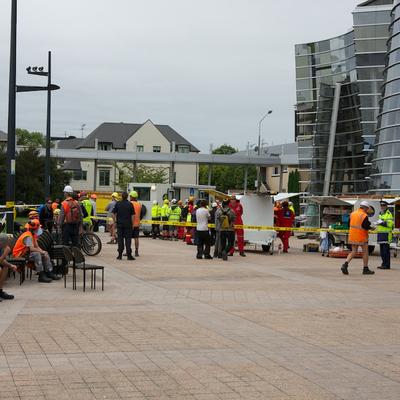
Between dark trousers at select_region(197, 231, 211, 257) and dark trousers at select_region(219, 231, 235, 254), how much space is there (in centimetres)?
48

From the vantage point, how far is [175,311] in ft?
33.7

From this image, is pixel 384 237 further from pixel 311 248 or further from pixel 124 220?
pixel 124 220

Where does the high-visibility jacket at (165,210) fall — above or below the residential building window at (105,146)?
below

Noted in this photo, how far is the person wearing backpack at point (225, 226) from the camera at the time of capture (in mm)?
20266

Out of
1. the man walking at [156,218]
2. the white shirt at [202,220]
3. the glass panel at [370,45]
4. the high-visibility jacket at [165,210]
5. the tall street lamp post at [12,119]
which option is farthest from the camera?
the glass panel at [370,45]

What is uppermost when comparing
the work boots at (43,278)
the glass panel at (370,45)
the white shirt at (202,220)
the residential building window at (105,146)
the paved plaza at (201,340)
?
the glass panel at (370,45)

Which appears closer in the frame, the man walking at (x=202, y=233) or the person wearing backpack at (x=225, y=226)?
the man walking at (x=202, y=233)

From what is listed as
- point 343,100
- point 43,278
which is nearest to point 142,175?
point 343,100

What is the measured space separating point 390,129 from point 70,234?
31.8 metres

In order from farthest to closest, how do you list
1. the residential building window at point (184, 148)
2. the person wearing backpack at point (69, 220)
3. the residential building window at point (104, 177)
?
the residential building window at point (184, 148) < the residential building window at point (104, 177) < the person wearing backpack at point (69, 220)

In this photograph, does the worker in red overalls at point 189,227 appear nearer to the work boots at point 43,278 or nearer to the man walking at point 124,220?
the man walking at point 124,220

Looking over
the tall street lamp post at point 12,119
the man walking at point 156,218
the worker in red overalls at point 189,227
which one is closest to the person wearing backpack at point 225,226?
the tall street lamp post at point 12,119

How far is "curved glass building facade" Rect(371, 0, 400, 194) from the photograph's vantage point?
1702 inches

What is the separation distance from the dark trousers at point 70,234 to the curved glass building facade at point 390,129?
29416 mm
